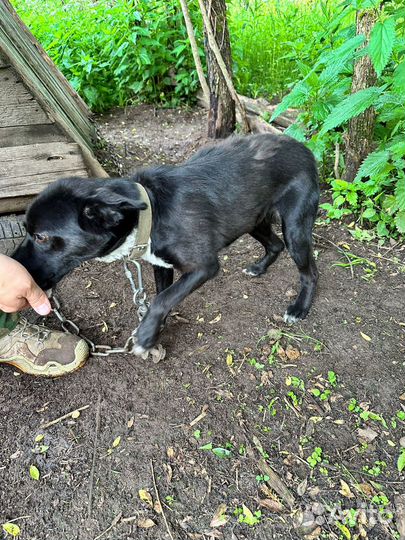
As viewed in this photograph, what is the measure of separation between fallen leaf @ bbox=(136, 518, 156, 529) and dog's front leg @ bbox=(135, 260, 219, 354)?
87 cm

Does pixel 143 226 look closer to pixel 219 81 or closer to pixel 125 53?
pixel 219 81

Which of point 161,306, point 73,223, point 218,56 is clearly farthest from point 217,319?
point 218,56

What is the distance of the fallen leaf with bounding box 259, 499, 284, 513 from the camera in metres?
2.09

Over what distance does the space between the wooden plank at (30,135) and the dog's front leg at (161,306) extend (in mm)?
1802

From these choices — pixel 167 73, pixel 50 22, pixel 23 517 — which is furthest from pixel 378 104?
pixel 50 22

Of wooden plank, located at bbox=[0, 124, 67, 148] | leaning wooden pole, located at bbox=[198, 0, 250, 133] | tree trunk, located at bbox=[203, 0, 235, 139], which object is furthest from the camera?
tree trunk, located at bbox=[203, 0, 235, 139]

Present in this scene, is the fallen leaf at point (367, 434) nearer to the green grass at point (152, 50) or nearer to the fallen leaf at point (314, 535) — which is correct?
the fallen leaf at point (314, 535)

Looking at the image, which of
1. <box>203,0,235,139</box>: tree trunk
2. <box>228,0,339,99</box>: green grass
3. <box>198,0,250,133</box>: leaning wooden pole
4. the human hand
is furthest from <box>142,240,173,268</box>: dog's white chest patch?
<box>228,0,339,99</box>: green grass

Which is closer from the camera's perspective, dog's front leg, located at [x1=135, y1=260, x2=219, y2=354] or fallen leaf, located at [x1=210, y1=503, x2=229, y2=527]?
fallen leaf, located at [x1=210, y1=503, x2=229, y2=527]

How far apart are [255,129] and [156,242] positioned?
10.4ft

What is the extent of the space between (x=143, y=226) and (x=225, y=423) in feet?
3.86

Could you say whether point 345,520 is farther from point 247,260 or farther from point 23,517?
point 247,260

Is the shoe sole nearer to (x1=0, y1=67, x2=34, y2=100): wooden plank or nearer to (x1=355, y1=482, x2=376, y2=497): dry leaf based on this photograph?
(x1=355, y1=482, x2=376, y2=497): dry leaf

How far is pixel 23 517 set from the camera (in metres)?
2.09
